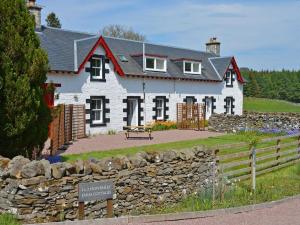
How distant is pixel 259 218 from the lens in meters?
8.53

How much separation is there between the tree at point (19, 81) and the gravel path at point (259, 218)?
464 cm

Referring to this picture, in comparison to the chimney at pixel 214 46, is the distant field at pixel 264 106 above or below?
below

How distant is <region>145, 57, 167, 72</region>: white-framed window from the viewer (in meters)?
30.5

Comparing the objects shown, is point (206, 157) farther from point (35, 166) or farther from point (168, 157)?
point (35, 166)

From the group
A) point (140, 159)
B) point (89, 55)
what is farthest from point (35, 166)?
point (89, 55)

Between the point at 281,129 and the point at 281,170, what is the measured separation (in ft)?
43.7

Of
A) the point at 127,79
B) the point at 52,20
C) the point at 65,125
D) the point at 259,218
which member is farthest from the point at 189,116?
the point at 52,20

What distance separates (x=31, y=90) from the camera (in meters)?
10.7

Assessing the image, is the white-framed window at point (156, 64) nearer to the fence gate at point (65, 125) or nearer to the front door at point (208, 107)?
the front door at point (208, 107)

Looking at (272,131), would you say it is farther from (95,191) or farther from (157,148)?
(95,191)

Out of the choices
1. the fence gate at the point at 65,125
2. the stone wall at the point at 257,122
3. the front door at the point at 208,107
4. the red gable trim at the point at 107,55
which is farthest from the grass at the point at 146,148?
the front door at the point at 208,107

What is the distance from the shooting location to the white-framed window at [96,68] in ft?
83.2

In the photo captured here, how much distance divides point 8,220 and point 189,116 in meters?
25.7

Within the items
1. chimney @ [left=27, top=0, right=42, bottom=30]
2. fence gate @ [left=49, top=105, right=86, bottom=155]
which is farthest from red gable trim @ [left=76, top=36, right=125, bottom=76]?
chimney @ [left=27, top=0, right=42, bottom=30]
